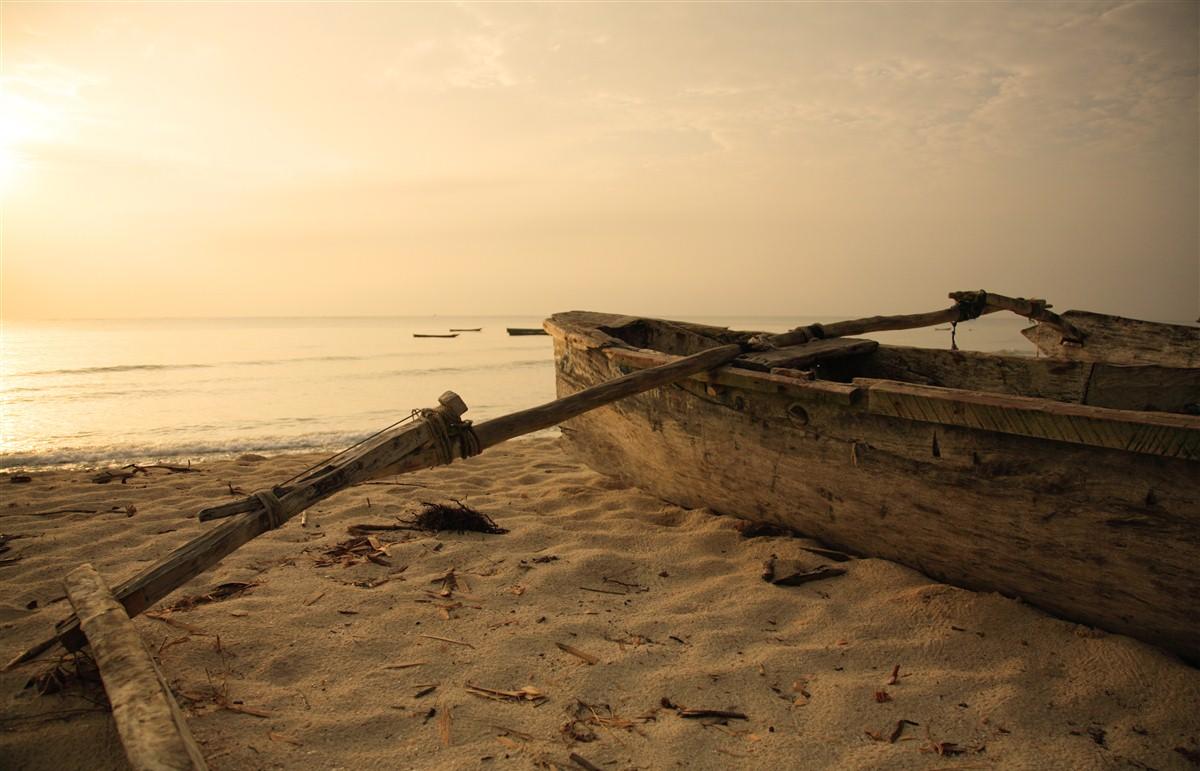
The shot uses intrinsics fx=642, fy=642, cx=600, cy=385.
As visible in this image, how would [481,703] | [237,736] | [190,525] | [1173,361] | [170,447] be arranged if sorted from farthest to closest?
[170,447] < [1173,361] < [190,525] < [481,703] < [237,736]

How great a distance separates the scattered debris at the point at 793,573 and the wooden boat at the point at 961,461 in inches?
8.3

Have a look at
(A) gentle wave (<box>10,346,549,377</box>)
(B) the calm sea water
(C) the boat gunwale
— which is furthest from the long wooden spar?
(A) gentle wave (<box>10,346,549,377</box>)

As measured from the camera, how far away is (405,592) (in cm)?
280

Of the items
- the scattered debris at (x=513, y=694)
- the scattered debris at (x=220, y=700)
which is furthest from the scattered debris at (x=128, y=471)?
the scattered debris at (x=513, y=694)

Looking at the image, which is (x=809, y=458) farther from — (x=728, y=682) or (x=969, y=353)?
(x=969, y=353)

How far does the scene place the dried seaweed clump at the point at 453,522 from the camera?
3.62m

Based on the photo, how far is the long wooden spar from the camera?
2.05m

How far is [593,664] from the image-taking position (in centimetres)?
Answer: 223

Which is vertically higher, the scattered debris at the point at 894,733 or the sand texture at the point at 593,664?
the sand texture at the point at 593,664

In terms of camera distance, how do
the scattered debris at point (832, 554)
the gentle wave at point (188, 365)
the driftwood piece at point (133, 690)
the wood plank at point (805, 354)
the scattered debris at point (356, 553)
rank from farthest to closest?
the gentle wave at point (188, 365)
the wood plank at point (805, 354)
the scattered debris at point (356, 553)
the scattered debris at point (832, 554)
the driftwood piece at point (133, 690)

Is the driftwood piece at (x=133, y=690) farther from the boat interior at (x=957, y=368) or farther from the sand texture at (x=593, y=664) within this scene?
the boat interior at (x=957, y=368)

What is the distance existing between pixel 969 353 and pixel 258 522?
4.19 metres

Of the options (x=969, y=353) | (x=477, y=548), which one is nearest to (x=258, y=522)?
(x=477, y=548)

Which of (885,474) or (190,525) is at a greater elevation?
(885,474)
